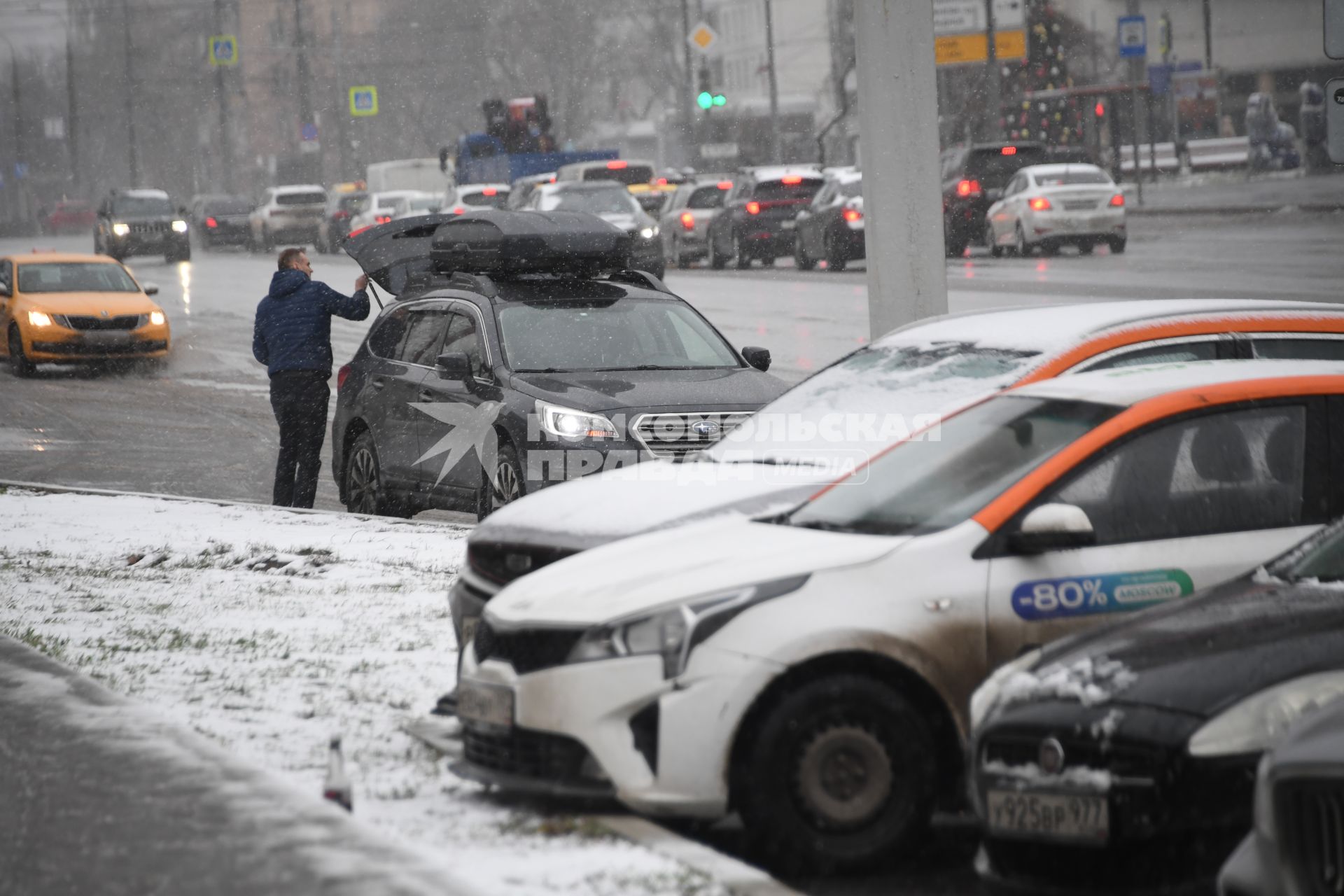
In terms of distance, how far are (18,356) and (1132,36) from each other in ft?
91.5

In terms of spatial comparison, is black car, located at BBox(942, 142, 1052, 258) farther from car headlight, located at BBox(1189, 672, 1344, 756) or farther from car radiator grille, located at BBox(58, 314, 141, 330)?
car headlight, located at BBox(1189, 672, 1344, 756)

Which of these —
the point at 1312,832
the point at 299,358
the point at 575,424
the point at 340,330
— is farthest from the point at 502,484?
the point at 340,330

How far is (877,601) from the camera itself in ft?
17.3

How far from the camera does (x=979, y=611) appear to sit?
17.5 ft

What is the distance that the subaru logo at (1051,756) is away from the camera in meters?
4.63

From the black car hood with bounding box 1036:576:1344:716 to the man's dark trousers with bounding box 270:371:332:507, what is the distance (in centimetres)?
825

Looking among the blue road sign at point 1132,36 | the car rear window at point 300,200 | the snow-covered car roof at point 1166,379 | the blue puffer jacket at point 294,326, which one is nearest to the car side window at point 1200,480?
the snow-covered car roof at point 1166,379

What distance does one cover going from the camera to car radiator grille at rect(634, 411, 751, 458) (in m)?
9.81

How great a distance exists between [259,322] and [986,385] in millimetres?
6498

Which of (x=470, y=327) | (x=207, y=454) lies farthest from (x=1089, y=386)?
(x=207, y=454)

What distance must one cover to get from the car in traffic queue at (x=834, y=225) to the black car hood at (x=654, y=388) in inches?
829

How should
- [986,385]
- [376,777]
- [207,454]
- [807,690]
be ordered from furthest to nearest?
[207,454] < [986,385] < [376,777] < [807,690]

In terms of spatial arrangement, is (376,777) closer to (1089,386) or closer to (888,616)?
(888,616)

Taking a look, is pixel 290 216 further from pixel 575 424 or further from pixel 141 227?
pixel 575 424
